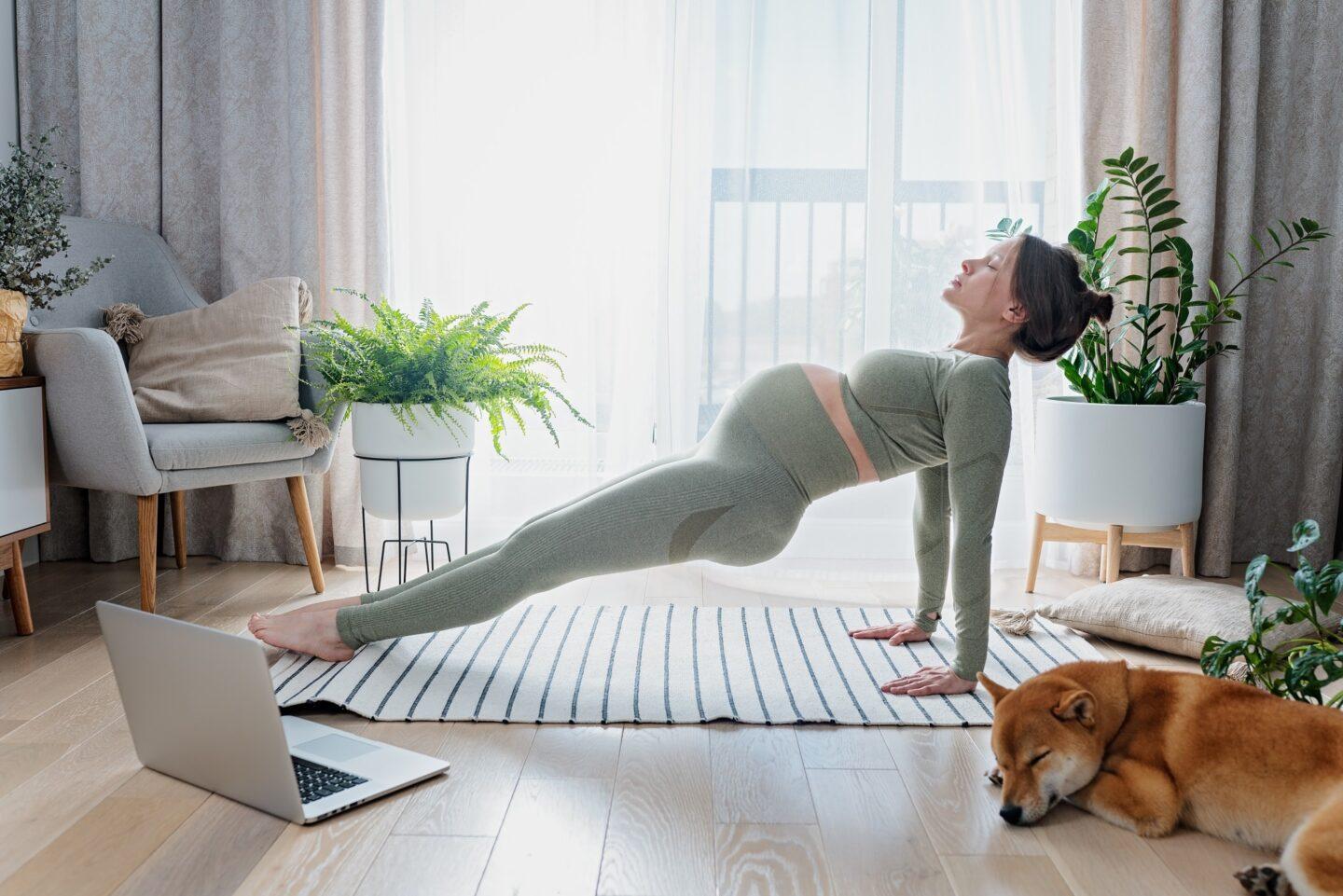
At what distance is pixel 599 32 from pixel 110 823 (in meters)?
2.51

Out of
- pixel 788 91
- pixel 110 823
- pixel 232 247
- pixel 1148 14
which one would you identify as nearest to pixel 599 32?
pixel 788 91

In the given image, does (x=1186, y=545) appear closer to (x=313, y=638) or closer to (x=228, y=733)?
(x=313, y=638)

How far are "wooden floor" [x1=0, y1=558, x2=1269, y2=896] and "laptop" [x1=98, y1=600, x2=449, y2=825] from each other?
0.03 metres

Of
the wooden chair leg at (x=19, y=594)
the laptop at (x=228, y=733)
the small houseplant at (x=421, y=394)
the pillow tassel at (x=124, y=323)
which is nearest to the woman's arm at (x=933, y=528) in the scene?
the small houseplant at (x=421, y=394)

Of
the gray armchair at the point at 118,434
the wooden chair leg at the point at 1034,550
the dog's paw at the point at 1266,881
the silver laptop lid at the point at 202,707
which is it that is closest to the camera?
the dog's paw at the point at 1266,881

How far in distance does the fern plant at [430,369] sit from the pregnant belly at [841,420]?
695 millimetres

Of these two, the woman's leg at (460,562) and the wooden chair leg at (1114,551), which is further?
the wooden chair leg at (1114,551)

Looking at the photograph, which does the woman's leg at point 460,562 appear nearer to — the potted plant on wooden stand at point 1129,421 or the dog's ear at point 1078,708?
the dog's ear at point 1078,708

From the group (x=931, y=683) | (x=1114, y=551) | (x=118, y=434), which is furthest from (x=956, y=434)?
(x=118, y=434)

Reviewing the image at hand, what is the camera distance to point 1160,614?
2.41 metres

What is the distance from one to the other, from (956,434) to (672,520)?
54 centimetres

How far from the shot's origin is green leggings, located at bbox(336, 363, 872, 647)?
1937 millimetres

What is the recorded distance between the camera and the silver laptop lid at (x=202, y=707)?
1.43 m

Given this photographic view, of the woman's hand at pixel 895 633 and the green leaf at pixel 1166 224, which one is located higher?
the green leaf at pixel 1166 224
